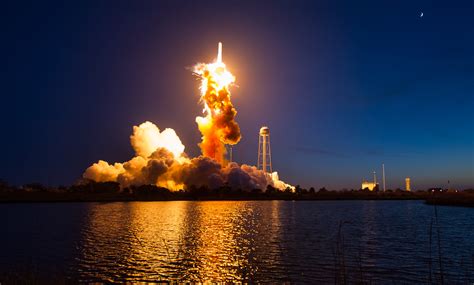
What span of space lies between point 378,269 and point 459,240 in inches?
806

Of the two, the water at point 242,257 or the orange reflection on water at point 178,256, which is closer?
the water at point 242,257

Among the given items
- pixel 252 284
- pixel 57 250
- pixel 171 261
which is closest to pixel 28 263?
pixel 57 250

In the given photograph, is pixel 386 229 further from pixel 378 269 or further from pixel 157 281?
pixel 157 281

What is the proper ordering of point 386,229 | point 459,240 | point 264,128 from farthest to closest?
1. point 264,128
2. point 386,229
3. point 459,240

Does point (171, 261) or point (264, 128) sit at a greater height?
point (264, 128)

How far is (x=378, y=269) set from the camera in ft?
A: 96.2

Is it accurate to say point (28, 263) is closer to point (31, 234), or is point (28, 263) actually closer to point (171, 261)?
point (171, 261)

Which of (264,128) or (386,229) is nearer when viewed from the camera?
(386,229)

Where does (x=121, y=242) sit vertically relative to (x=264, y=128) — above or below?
below

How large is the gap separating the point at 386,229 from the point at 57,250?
4225cm

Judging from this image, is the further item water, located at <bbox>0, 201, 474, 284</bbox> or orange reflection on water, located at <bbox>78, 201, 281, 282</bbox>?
orange reflection on water, located at <bbox>78, 201, 281, 282</bbox>

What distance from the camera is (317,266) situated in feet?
100

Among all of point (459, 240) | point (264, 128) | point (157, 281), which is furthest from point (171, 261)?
point (264, 128)

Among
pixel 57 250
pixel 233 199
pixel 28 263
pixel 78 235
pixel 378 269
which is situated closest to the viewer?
pixel 378 269
